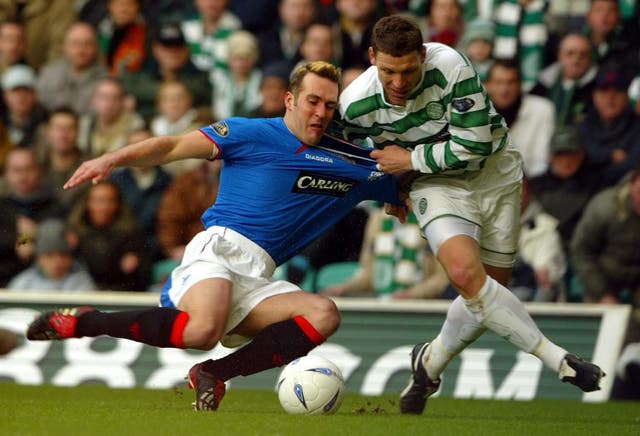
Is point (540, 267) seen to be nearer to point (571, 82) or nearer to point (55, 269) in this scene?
point (571, 82)

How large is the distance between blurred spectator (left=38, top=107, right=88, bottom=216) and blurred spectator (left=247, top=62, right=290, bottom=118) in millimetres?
1743

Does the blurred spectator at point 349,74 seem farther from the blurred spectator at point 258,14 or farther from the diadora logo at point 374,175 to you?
the diadora logo at point 374,175

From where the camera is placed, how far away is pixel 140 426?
6.59 m

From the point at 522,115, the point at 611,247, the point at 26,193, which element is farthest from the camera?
the point at 26,193

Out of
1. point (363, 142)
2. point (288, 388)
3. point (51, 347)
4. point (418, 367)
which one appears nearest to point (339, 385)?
point (288, 388)

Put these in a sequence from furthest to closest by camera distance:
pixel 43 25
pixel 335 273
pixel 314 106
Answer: pixel 43 25 < pixel 335 273 < pixel 314 106

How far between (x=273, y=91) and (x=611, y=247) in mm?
3191

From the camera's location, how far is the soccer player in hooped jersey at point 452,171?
735cm

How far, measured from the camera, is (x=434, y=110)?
762 cm

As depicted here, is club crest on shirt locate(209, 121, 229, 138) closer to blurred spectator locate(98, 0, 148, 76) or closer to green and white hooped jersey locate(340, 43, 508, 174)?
green and white hooped jersey locate(340, 43, 508, 174)

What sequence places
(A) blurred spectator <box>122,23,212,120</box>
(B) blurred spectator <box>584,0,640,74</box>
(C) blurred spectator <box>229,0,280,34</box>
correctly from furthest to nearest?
(C) blurred spectator <box>229,0,280,34</box>, (A) blurred spectator <box>122,23,212,120</box>, (B) blurred spectator <box>584,0,640,74</box>

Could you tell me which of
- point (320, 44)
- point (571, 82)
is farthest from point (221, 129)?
point (571, 82)

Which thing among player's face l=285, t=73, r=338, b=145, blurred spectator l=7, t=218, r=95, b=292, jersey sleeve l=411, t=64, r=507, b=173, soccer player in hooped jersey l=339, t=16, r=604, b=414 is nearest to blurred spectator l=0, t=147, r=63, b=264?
blurred spectator l=7, t=218, r=95, b=292

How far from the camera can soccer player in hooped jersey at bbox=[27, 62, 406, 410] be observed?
741 cm
